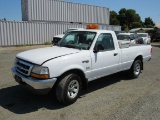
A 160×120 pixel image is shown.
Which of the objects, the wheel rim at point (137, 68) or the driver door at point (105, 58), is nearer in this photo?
the driver door at point (105, 58)

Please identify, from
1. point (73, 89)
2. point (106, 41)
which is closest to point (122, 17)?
point (106, 41)

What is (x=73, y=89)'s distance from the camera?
529cm

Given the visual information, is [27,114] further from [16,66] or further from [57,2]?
[57,2]

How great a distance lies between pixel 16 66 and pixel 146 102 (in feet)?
11.2

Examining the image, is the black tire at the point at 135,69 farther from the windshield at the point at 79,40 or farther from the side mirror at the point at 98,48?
the windshield at the point at 79,40

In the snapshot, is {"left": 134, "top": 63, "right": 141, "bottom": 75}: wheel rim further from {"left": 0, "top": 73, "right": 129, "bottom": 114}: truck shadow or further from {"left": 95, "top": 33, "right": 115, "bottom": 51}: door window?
{"left": 0, "top": 73, "right": 129, "bottom": 114}: truck shadow

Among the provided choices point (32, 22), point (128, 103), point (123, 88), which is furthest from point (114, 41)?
point (32, 22)

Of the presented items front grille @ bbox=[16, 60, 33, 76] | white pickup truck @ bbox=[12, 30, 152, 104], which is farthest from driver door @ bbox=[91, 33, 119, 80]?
front grille @ bbox=[16, 60, 33, 76]

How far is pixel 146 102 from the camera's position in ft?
17.7

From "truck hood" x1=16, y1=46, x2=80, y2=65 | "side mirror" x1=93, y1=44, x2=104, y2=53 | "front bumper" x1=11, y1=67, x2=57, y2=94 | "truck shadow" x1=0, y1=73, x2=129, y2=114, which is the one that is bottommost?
"truck shadow" x1=0, y1=73, x2=129, y2=114

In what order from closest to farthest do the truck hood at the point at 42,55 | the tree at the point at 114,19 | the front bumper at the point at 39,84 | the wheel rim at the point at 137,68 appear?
the front bumper at the point at 39,84
the truck hood at the point at 42,55
the wheel rim at the point at 137,68
the tree at the point at 114,19

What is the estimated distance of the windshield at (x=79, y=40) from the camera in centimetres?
586

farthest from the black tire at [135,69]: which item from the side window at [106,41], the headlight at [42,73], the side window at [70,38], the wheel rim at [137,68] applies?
the headlight at [42,73]

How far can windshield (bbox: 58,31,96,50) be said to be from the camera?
19.2 feet
